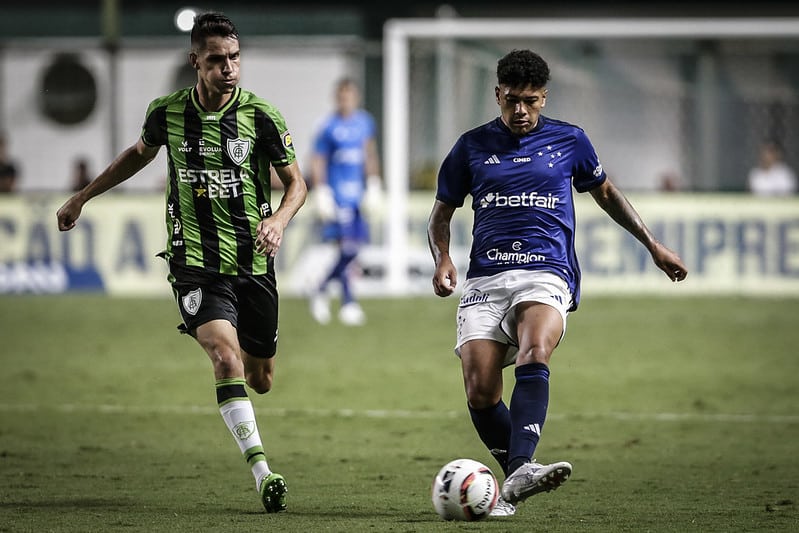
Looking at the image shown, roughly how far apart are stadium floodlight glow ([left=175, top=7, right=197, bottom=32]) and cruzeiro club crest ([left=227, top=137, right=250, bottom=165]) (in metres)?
20.1

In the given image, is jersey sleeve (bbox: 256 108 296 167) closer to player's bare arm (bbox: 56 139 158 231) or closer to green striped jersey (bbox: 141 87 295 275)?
green striped jersey (bbox: 141 87 295 275)

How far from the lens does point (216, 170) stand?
6.76 m

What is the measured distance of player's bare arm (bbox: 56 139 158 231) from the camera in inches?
272

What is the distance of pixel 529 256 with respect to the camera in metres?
6.52

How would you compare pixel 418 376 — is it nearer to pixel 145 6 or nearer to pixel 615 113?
pixel 615 113

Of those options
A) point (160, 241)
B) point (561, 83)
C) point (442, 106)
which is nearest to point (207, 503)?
point (160, 241)

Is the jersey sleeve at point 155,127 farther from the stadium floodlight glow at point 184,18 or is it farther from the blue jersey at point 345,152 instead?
the stadium floodlight glow at point 184,18

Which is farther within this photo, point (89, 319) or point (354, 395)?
point (89, 319)

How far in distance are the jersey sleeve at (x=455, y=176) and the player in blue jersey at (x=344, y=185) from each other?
8.96 meters

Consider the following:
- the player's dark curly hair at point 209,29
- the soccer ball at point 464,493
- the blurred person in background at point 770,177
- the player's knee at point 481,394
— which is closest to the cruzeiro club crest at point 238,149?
the player's dark curly hair at point 209,29

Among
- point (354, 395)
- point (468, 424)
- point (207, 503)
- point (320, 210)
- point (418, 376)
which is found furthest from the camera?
point (320, 210)

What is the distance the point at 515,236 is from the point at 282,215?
3.51 ft

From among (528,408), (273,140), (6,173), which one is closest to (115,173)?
(273,140)

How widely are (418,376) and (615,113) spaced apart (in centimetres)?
1294
